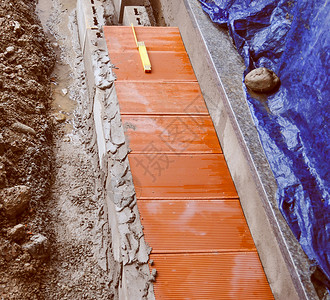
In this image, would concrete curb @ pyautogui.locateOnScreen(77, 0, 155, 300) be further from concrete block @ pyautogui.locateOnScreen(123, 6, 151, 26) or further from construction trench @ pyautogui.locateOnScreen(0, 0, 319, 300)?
concrete block @ pyautogui.locateOnScreen(123, 6, 151, 26)

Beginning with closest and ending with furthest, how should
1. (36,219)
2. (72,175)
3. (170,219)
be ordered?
1. (170,219)
2. (36,219)
3. (72,175)

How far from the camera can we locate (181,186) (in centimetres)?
407

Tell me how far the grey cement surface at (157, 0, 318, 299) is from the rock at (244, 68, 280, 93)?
182 mm

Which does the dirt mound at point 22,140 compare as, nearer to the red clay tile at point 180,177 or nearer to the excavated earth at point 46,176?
the excavated earth at point 46,176

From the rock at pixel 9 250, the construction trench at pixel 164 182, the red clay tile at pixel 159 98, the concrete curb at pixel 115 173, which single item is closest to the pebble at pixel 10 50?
the construction trench at pixel 164 182

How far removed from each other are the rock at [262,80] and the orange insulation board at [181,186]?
2.43 feet

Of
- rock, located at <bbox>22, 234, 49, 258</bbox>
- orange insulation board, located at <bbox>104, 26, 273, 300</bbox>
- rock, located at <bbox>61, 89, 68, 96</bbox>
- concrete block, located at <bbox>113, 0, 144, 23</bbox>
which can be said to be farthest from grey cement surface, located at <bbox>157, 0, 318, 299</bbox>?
rock, located at <bbox>22, 234, 49, 258</bbox>

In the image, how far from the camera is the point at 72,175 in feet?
15.6

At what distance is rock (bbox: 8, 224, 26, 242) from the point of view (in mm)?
3707

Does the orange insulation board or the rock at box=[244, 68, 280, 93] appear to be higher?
the rock at box=[244, 68, 280, 93]

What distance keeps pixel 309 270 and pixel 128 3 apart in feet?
17.6

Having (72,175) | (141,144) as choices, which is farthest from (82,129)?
(141,144)

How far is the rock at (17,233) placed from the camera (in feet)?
12.2

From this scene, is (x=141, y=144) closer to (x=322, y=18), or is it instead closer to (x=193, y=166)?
(x=193, y=166)
